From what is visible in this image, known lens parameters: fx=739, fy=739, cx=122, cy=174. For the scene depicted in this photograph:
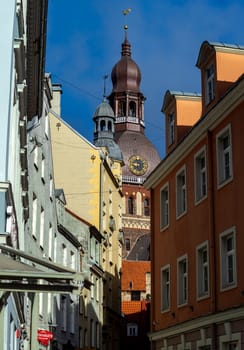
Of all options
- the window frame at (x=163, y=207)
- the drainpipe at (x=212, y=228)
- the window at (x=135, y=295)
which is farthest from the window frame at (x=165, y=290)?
the window at (x=135, y=295)

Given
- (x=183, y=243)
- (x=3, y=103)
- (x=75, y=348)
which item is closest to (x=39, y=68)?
(x=3, y=103)

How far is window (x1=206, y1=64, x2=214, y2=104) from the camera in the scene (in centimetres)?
2442

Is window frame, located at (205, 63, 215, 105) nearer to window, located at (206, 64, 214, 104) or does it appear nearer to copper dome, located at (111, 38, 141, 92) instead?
window, located at (206, 64, 214, 104)

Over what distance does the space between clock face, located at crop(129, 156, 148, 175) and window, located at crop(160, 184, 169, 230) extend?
9846 centimetres

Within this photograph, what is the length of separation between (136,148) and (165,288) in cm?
10444

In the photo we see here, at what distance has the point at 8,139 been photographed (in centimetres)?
1241

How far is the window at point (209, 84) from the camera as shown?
24422 mm

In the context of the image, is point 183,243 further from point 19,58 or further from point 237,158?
point 19,58

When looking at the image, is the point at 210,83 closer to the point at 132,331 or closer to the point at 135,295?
the point at 132,331

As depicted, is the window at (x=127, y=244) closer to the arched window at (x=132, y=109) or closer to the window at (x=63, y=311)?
the arched window at (x=132, y=109)

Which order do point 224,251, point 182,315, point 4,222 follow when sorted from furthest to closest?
point 182,315 < point 224,251 < point 4,222

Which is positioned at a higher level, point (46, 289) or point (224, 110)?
point (224, 110)

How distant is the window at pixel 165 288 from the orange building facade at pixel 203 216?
0.04 m

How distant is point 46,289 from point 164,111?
21036 millimetres
